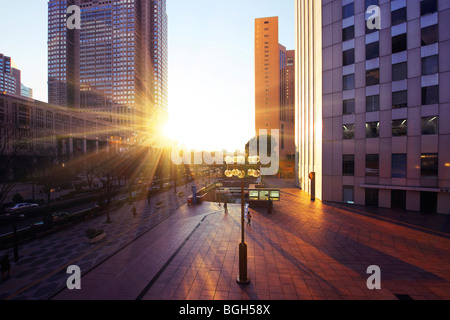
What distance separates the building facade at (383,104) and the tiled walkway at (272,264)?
23.9ft

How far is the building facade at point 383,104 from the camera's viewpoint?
19.1 m

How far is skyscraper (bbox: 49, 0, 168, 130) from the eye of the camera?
377ft

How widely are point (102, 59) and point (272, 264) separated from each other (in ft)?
472

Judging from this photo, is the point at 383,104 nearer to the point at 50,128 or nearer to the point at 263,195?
the point at 263,195

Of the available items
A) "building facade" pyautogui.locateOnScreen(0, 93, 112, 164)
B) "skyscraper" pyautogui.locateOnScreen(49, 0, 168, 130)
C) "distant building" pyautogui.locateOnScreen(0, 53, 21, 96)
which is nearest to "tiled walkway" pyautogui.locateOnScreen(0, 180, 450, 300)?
"building facade" pyautogui.locateOnScreen(0, 93, 112, 164)

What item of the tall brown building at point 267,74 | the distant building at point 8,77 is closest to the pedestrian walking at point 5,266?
the tall brown building at point 267,74

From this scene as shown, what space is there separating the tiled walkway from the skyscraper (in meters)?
121

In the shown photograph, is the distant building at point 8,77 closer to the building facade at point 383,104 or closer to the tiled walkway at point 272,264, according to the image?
the tiled walkway at point 272,264

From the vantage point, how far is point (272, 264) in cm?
1002

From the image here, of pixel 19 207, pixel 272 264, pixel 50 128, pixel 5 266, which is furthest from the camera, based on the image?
pixel 50 128

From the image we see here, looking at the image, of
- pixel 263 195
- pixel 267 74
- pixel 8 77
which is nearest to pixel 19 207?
pixel 263 195

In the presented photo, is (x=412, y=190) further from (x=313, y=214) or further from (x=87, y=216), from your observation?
(x=87, y=216)

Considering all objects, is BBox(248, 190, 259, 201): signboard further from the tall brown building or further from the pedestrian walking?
the tall brown building
